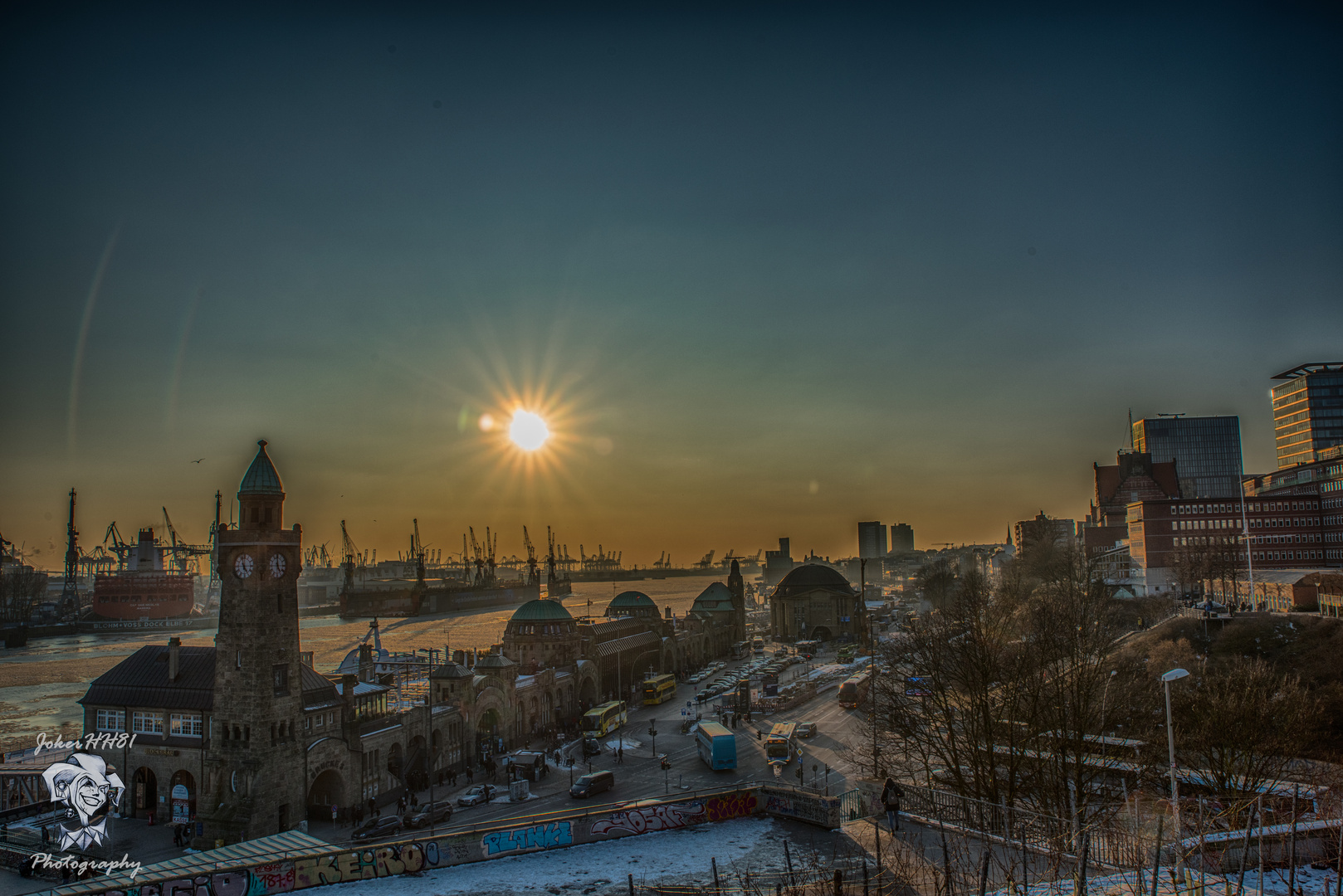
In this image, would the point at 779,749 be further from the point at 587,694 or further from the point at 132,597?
the point at 132,597

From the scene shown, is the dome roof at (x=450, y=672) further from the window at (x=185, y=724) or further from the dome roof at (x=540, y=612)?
the dome roof at (x=540, y=612)

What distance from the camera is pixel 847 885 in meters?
25.3

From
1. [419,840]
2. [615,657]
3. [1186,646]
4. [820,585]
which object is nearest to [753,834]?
[419,840]

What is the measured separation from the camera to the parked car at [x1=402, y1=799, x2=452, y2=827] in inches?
1586

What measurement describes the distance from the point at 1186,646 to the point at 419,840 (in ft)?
179

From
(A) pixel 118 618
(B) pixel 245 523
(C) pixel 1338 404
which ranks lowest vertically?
(A) pixel 118 618

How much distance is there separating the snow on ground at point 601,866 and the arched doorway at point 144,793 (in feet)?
68.7

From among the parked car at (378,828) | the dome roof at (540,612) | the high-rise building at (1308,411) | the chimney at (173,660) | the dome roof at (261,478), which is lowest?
the parked car at (378,828)

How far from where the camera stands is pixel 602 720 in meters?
61.1

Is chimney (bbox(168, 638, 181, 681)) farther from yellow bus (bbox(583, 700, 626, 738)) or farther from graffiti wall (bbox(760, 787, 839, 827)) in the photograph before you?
graffiti wall (bbox(760, 787, 839, 827))

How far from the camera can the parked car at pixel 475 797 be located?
1735 inches

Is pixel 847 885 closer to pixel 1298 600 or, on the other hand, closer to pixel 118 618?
pixel 1298 600

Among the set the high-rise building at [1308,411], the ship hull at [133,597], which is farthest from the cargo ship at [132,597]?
the high-rise building at [1308,411]

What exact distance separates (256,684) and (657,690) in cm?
4491
